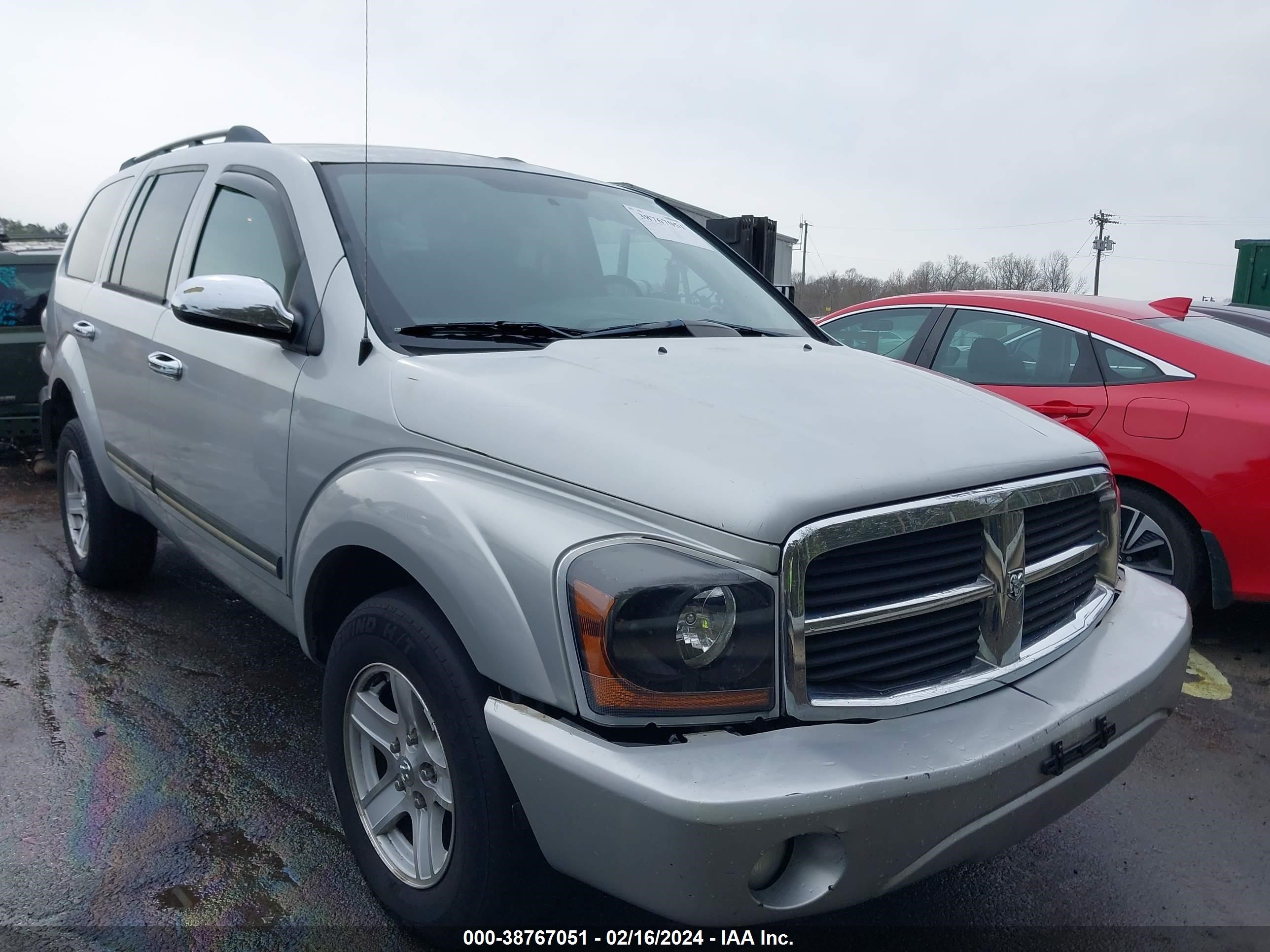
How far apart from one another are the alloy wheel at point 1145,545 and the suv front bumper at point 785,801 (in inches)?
110

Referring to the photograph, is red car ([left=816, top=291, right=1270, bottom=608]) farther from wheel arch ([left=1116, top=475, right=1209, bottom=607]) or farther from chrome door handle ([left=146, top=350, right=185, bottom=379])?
chrome door handle ([left=146, top=350, right=185, bottom=379])

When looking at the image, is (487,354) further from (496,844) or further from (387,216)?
(496,844)

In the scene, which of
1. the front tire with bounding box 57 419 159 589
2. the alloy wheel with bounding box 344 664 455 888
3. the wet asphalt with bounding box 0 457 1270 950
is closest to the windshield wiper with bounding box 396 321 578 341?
the alloy wheel with bounding box 344 664 455 888

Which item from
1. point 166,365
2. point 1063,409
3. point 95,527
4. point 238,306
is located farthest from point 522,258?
point 1063,409

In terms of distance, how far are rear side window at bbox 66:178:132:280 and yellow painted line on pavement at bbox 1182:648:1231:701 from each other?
4935mm

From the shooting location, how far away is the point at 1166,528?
425 centimetres

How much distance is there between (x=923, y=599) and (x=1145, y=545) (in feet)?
10.1

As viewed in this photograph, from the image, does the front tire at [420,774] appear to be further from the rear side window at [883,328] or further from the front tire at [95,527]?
the rear side window at [883,328]

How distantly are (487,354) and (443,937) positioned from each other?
1.32m

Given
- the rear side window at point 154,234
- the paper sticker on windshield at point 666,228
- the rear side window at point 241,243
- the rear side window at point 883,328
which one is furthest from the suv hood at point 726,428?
the rear side window at point 883,328

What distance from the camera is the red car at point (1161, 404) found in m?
4.02

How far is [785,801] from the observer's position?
1.56 metres

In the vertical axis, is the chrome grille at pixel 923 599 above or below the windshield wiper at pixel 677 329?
below

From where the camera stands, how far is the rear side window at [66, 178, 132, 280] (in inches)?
168
